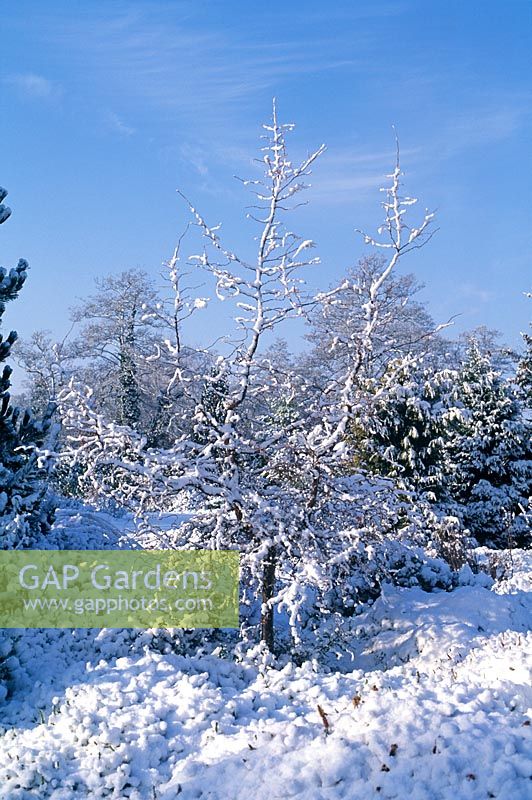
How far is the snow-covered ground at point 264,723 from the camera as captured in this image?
3963 millimetres

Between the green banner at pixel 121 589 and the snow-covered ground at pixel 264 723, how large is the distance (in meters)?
0.30

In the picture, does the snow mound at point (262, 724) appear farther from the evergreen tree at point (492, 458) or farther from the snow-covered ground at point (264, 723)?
the evergreen tree at point (492, 458)

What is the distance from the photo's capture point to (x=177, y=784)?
4199 mm

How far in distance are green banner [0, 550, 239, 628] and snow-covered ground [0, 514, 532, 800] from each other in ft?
0.97

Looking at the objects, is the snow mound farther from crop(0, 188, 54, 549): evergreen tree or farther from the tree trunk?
crop(0, 188, 54, 549): evergreen tree

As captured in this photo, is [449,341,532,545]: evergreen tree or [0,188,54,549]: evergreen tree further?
[449,341,532,545]: evergreen tree

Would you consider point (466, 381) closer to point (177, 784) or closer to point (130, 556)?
point (130, 556)

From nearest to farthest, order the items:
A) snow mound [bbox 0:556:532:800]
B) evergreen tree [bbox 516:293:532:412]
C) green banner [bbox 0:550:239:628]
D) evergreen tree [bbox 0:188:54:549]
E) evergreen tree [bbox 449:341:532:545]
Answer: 1. snow mound [bbox 0:556:532:800]
2. green banner [bbox 0:550:239:628]
3. evergreen tree [bbox 0:188:54:549]
4. evergreen tree [bbox 449:341:532:545]
5. evergreen tree [bbox 516:293:532:412]

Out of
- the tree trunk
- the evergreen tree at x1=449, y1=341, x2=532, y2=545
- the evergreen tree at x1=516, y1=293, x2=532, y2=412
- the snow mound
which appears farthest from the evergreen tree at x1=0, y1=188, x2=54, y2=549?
the evergreen tree at x1=516, y1=293, x2=532, y2=412

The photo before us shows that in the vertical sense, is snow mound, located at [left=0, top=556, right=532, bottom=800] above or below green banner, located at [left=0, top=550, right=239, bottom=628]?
below

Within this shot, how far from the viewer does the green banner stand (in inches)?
256

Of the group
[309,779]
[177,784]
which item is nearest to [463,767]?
[309,779]

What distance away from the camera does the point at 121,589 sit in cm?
729

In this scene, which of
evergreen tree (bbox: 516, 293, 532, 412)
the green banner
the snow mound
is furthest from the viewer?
evergreen tree (bbox: 516, 293, 532, 412)
